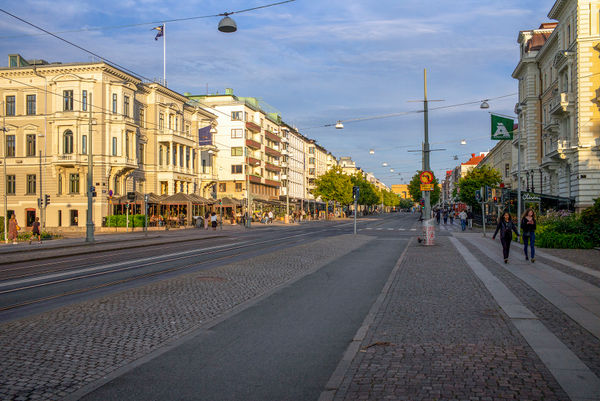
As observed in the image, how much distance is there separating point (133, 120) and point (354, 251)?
34.8 meters

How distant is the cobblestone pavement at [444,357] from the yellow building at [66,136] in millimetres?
41267

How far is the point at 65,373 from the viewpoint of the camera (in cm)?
532

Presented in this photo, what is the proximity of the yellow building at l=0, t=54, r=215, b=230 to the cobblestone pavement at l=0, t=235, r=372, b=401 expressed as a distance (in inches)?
1474

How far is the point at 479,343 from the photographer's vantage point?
6324 mm

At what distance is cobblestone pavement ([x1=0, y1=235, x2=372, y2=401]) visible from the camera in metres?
5.19

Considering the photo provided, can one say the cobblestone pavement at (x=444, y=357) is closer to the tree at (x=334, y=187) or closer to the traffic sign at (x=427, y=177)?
the traffic sign at (x=427, y=177)

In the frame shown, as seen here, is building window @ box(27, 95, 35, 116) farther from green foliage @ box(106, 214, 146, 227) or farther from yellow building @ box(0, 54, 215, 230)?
green foliage @ box(106, 214, 146, 227)

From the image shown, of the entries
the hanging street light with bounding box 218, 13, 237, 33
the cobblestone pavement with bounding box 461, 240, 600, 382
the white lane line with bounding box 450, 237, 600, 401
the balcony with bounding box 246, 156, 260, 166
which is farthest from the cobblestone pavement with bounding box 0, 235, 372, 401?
the balcony with bounding box 246, 156, 260, 166

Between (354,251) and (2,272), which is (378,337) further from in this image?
(354,251)

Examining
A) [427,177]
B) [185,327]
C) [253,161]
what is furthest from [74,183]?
[185,327]

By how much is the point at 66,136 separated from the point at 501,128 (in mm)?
37458

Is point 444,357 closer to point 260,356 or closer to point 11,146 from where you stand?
point 260,356

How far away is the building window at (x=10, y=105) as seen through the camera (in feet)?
160

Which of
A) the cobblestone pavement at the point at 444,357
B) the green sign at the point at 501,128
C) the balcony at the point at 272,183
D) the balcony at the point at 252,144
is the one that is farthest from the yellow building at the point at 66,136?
the cobblestone pavement at the point at 444,357
